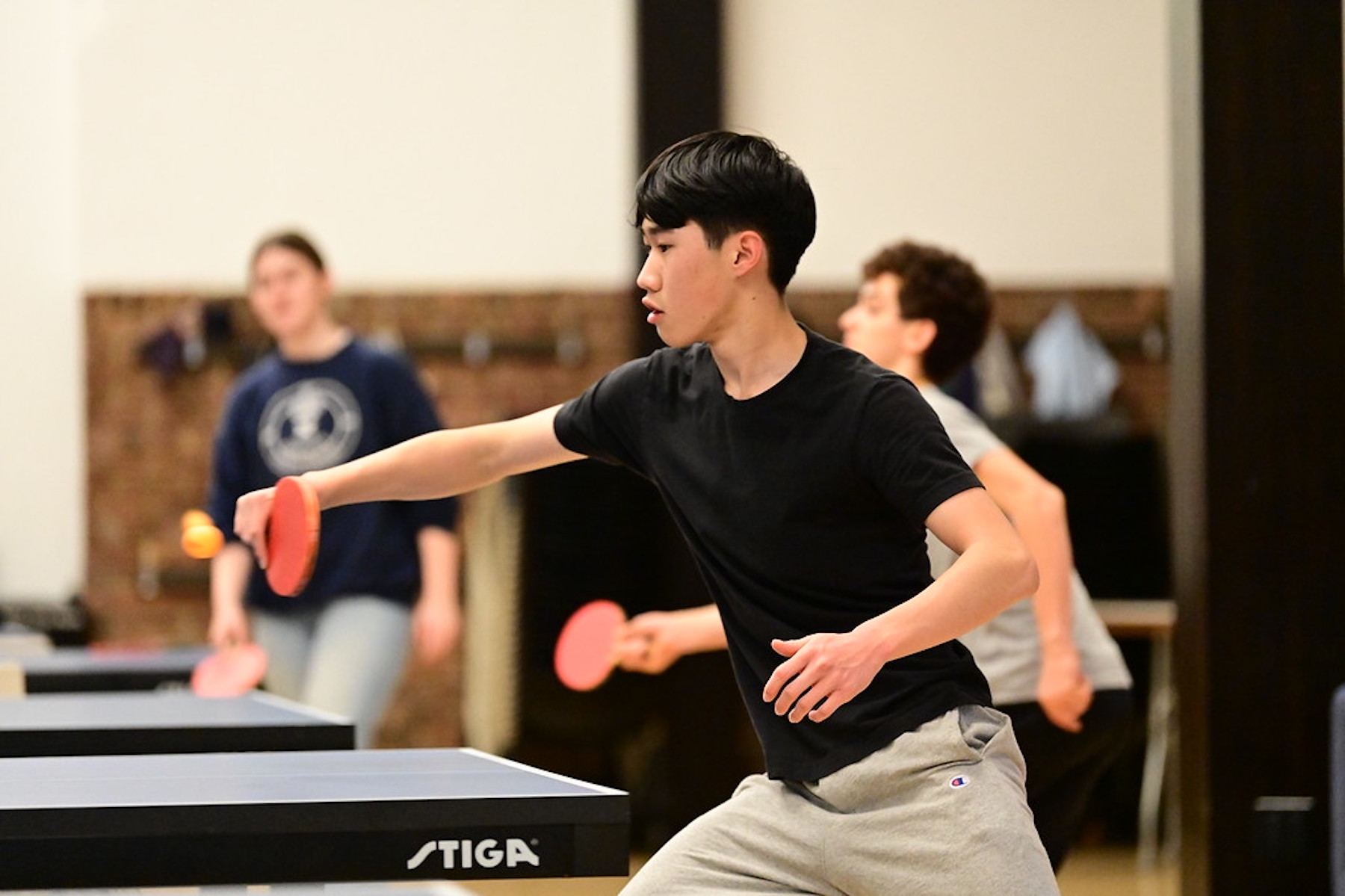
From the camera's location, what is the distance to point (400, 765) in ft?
7.65

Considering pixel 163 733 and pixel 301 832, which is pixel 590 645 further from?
pixel 301 832

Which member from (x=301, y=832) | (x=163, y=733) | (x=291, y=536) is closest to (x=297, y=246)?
(x=163, y=733)

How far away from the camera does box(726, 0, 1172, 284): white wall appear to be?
21.7 ft

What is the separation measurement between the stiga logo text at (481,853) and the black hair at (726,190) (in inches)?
30.5

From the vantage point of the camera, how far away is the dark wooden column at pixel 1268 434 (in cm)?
389

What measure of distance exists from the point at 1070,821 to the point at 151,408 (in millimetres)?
4451

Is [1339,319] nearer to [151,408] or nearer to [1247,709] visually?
[1247,709]

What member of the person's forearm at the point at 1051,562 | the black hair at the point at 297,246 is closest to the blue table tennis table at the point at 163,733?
the person's forearm at the point at 1051,562

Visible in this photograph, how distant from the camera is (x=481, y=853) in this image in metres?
→ 2.01

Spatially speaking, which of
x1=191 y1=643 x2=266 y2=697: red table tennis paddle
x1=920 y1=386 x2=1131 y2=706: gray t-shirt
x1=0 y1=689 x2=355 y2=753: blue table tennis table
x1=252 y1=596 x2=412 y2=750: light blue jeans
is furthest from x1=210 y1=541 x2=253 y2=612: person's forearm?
x1=920 y1=386 x2=1131 y2=706: gray t-shirt

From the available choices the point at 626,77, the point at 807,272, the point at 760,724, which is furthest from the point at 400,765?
the point at 626,77

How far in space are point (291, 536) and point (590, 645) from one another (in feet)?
2.88

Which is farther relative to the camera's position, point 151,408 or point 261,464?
point 151,408

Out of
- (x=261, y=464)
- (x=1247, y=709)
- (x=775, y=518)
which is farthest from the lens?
(x=261, y=464)
